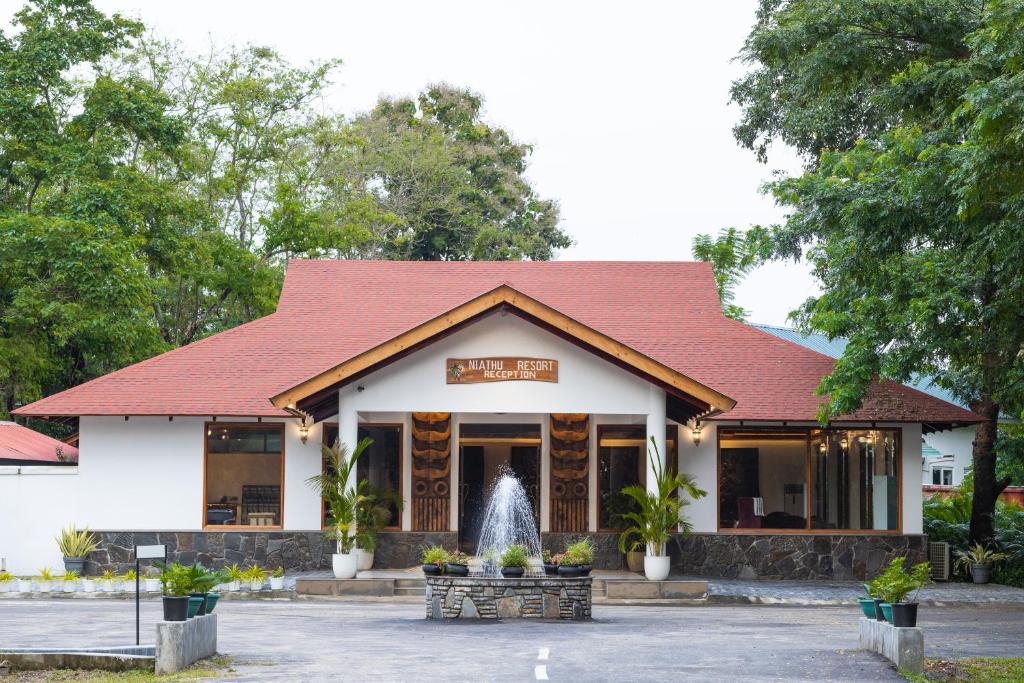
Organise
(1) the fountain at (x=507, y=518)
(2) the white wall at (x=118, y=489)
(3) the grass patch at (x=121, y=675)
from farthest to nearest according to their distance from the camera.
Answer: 1. (1) the fountain at (x=507, y=518)
2. (2) the white wall at (x=118, y=489)
3. (3) the grass patch at (x=121, y=675)

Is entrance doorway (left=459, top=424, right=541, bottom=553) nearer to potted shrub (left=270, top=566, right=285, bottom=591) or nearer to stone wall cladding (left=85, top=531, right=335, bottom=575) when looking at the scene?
stone wall cladding (left=85, top=531, right=335, bottom=575)

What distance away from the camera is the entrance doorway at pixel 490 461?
23953 mm

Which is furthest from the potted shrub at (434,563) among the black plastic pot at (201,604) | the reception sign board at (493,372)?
the black plastic pot at (201,604)

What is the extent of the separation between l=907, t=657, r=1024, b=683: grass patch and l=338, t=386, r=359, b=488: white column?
1077cm

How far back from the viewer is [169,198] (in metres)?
33.2

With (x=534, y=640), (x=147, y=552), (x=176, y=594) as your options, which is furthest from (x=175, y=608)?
(x=534, y=640)

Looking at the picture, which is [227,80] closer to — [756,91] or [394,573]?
[756,91]

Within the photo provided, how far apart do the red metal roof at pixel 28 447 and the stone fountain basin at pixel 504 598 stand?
12672 millimetres

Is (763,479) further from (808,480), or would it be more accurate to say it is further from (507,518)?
(507,518)

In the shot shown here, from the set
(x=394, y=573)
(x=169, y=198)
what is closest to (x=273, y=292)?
(x=169, y=198)

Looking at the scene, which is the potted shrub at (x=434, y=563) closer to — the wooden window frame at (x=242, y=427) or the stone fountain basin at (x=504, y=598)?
the stone fountain basin at (x=504, y=598)

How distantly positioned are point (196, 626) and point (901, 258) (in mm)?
12262

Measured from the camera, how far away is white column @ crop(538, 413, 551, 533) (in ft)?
77.1

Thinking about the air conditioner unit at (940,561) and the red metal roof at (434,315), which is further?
the air conditioner unit at (940,561)
